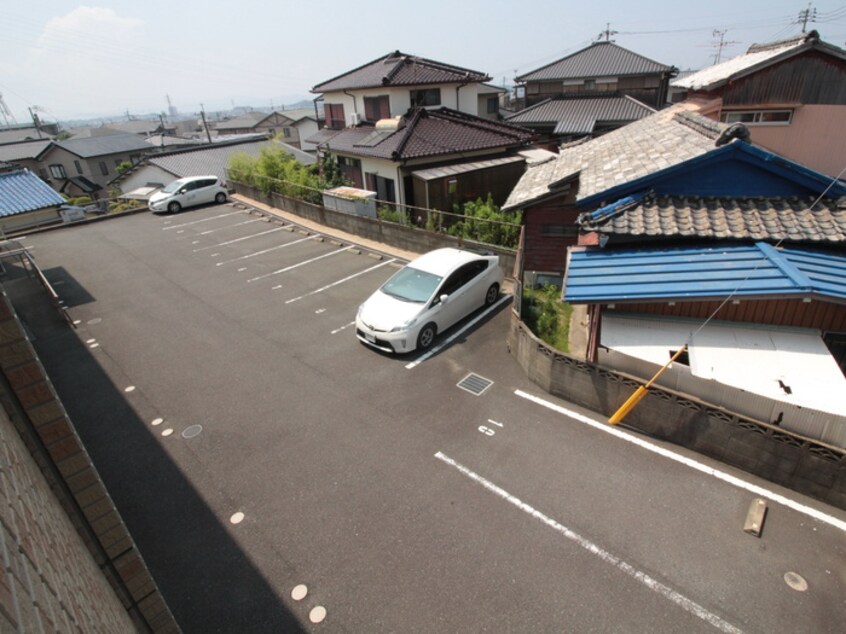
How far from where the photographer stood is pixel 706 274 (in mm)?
6711

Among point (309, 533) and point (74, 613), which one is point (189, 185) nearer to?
point (309, 533)

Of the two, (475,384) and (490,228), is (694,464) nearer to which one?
(475,384)

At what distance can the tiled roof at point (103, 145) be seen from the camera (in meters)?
41.1

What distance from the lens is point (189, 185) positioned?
22312mm

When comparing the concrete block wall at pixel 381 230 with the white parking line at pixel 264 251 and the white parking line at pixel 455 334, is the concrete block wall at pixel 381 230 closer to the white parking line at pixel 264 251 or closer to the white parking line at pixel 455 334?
the white parking line at pixel 264 251

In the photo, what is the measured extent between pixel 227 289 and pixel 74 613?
12.1m

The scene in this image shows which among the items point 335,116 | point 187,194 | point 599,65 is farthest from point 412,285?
point 599,65

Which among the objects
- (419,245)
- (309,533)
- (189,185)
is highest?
(189,185)

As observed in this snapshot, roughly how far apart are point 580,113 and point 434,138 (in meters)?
15.2

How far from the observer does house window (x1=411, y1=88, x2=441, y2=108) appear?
21.0 metres

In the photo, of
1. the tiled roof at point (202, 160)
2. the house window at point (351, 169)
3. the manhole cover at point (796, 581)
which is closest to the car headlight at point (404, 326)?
the manhole cover at point (796, 581)

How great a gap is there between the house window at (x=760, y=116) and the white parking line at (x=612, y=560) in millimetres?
17164

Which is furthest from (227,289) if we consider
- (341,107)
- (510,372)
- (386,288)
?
(341,107)

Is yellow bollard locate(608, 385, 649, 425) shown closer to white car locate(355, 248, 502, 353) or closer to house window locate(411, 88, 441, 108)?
white car locate(355, 248, 502, 353)
